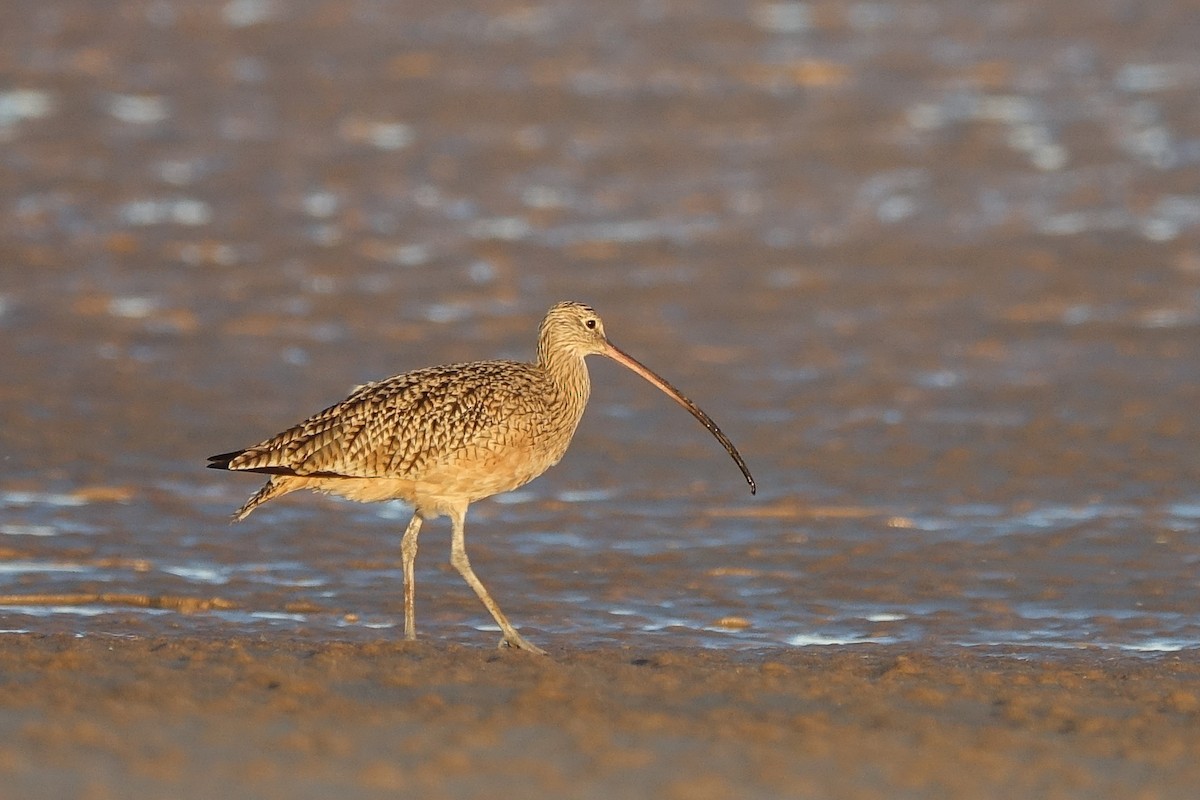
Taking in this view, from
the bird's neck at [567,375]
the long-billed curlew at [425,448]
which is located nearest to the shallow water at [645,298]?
the long-billed curlew at [425,448]

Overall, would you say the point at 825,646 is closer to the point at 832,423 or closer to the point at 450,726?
the point at 450,726

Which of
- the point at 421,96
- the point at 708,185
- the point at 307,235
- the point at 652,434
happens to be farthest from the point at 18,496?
the point at 421,96

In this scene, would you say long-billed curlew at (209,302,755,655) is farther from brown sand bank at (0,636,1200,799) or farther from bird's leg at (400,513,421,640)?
brown sand bank at (0,636,1200,799)

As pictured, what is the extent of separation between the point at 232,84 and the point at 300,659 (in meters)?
11.2

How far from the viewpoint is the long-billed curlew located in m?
7.66

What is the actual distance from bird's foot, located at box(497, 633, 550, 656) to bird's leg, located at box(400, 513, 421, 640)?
34cm

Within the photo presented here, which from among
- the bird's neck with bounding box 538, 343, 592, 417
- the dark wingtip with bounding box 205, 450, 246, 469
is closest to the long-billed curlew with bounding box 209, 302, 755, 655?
the dark wingtip with bounding box 205, 450, 246, 469

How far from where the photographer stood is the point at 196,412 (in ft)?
36.3

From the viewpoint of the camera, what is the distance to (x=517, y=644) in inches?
293

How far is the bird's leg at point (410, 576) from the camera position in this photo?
763 centimetres

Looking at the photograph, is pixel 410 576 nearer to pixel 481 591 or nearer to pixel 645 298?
pixel 481 591

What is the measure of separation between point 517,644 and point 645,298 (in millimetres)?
5816

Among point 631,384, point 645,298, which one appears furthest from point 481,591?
Result: point 645,298

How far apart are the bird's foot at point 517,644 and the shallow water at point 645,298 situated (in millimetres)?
368
